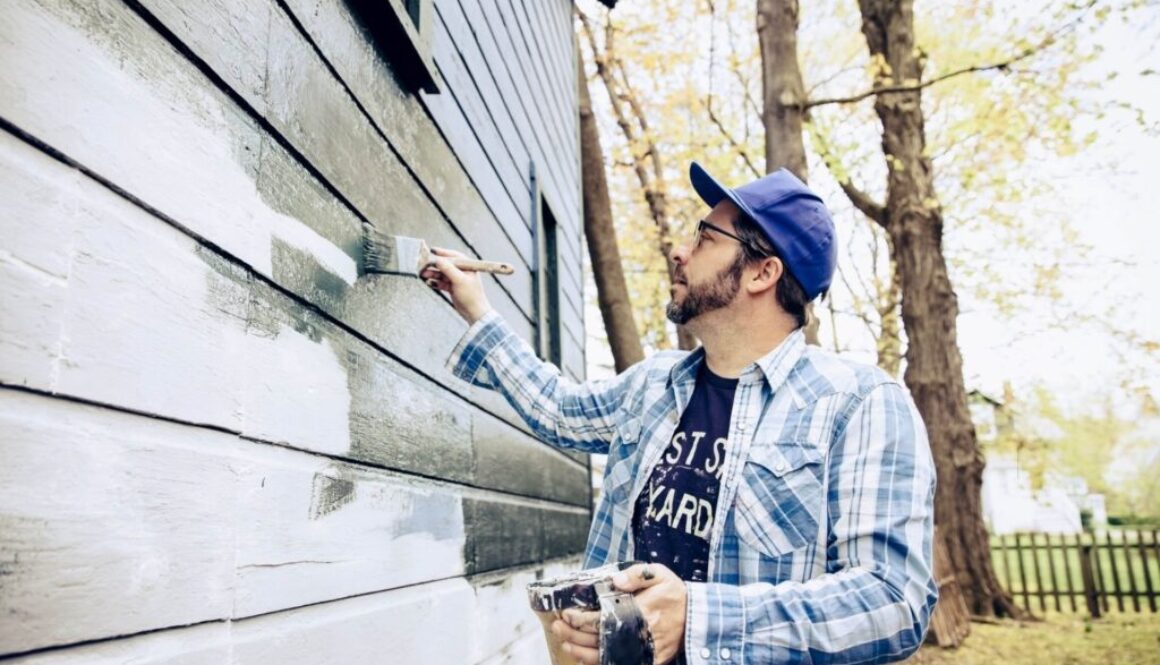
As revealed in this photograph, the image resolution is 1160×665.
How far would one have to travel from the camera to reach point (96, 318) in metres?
0.87

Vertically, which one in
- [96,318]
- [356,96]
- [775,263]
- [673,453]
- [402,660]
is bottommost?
[402,660]

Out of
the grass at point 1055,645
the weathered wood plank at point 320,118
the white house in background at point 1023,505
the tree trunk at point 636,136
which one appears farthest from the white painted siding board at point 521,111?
the white house in background at point 1023,505

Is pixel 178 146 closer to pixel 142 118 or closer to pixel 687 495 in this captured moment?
pixel 142 118

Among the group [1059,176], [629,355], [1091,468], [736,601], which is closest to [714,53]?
[629,355]

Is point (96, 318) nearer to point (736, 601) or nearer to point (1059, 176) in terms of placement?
point (736, 601)

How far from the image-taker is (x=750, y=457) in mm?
1895

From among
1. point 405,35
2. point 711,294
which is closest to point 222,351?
point 405,35

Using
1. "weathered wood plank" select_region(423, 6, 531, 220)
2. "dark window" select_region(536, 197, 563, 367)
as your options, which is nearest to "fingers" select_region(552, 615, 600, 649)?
"weathered wood plank" select_region(423, 6, 531, 220)

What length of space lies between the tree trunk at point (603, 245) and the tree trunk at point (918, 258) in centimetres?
346

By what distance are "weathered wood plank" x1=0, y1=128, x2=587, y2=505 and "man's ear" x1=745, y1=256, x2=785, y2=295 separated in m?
1.13

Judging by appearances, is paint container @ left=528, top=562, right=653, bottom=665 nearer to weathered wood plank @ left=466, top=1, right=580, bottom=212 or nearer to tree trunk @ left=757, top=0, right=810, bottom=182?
weathered wood plank @ left=466, top=1, right=580, bottom=212


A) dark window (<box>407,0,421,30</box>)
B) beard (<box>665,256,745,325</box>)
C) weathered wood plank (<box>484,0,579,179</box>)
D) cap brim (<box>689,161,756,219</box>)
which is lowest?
beard (<box>665,256,745,325</box>)

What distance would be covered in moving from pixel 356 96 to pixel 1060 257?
2006 centimetres

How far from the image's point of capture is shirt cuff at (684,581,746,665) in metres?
1.54
